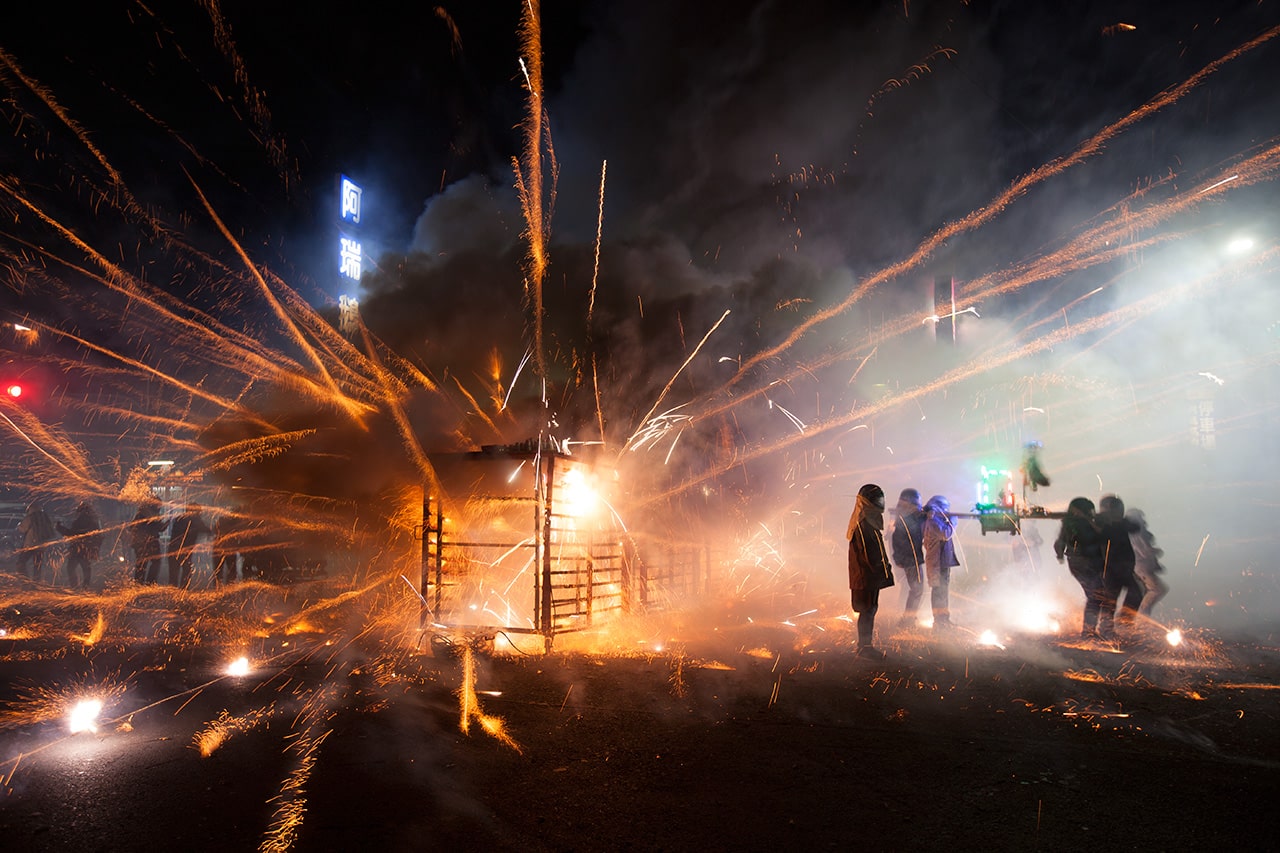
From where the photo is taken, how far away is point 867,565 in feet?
25.5

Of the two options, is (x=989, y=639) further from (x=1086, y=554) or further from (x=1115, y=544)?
(x=1115, y=544)

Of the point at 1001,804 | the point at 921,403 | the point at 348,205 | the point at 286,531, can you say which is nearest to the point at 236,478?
the point at 286,531

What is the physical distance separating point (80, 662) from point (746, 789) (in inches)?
301

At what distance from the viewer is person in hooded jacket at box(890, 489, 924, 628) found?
955cm

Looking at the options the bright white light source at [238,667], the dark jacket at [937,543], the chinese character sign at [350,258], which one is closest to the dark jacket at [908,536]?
the dark jacket at [937,543]

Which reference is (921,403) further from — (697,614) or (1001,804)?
(1001,804)

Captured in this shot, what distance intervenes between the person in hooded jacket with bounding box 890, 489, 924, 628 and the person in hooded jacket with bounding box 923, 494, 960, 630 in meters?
0.12

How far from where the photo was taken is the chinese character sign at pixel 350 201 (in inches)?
950

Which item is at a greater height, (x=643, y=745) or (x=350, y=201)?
(x=350, y=201)

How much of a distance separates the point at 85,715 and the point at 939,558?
9516 mm

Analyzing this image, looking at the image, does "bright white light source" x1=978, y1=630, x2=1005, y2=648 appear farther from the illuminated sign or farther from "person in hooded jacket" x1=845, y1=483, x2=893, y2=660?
the illuminated sign

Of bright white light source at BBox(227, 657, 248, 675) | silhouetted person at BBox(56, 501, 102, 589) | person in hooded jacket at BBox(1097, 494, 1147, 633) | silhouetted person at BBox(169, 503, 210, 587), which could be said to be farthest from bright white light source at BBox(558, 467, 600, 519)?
silhouetted person at BBox(56, 501, 102, 589)

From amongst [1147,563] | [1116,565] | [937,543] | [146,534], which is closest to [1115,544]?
[1116,565]

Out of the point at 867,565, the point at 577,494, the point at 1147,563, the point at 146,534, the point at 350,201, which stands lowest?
the point at 1147,563
